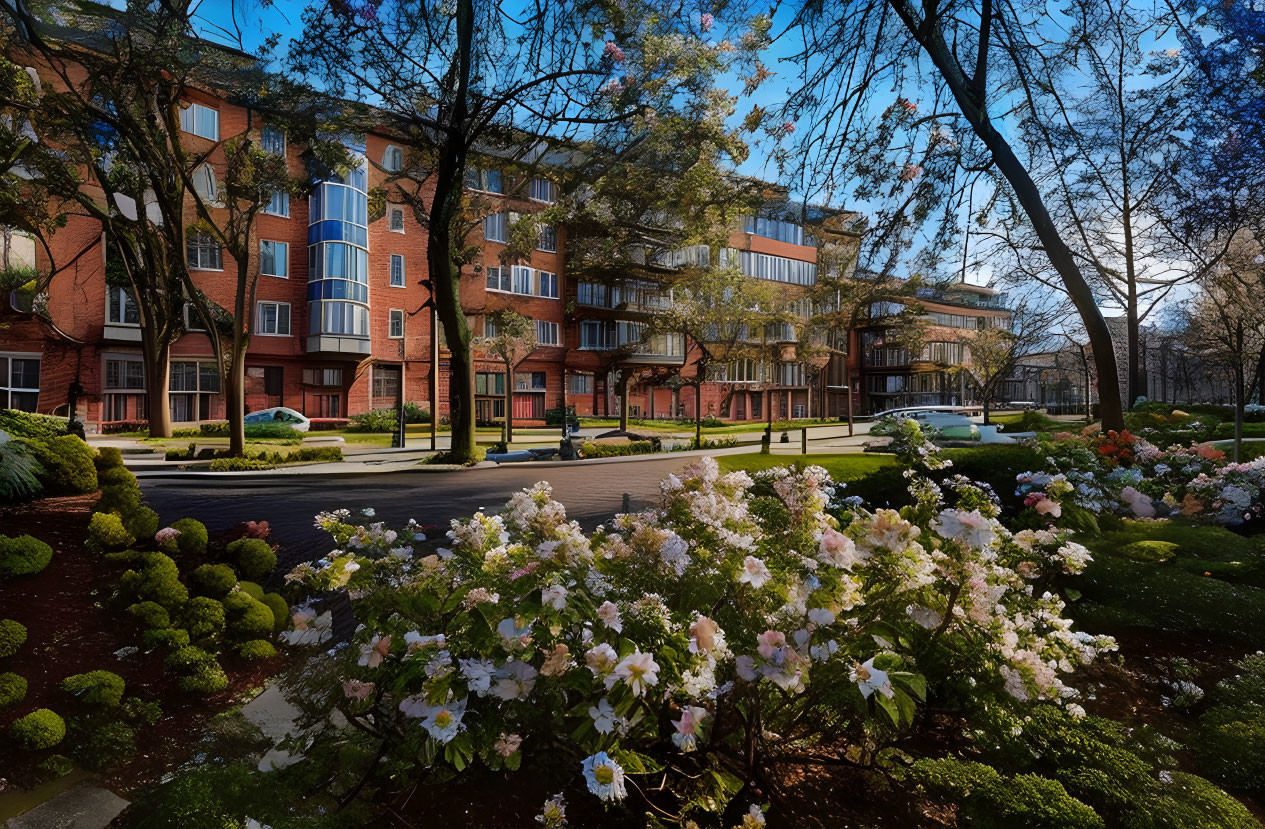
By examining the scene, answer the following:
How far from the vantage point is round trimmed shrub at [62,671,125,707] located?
6.87 feet

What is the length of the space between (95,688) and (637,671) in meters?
2.07

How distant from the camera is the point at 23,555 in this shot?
7.86 ft

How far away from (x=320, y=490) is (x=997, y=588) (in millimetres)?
2568

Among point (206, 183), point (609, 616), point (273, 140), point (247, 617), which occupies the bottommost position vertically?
point (247, 617)

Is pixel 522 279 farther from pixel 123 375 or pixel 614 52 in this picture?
Answer: pixel 123 375

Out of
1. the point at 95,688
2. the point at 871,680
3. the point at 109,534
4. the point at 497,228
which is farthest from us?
the point at 497,228

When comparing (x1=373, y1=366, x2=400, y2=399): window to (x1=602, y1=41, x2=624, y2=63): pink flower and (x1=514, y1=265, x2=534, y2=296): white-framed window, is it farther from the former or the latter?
(x1=602, y1=41, x2=624, y2=63): pink flower

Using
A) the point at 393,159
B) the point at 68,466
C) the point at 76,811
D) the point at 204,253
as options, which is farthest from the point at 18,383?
the point at 393,159

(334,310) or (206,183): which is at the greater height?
(206,183)

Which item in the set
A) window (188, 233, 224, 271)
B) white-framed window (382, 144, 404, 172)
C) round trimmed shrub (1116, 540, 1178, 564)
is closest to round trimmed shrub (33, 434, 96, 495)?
window (188, 233, 224, 271)

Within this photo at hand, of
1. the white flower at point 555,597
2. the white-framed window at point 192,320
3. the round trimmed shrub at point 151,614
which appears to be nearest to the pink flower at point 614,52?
the white-framed window at point 192,320

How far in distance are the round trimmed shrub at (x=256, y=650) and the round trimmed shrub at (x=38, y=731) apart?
52 centimetres

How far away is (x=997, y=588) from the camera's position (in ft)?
6.15

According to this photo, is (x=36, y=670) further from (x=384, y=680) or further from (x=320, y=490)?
(x=384, y=680)
